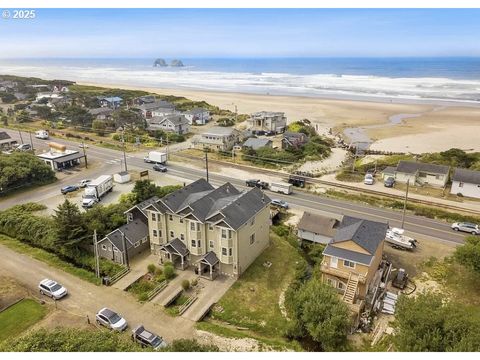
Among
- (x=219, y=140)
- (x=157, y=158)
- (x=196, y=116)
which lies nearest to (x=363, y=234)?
(x=157, y=158)

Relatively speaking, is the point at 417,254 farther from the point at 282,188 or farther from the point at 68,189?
the point at 68,189

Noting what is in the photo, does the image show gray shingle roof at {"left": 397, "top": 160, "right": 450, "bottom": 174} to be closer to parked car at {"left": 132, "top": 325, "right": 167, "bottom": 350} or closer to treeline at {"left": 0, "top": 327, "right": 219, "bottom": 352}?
parked car at {"left": 132, "top": 325, "right": 167, "bottom": 350}

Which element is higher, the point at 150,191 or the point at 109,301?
the point at 150,191

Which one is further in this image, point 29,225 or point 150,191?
point 150,191

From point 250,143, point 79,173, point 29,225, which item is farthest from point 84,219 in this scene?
point 250,143

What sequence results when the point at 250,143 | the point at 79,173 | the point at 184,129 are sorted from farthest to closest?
the point at 184,129
the point at 250,143
the point at 79,173

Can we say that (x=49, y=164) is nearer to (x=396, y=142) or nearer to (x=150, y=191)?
(x=150, y=191)

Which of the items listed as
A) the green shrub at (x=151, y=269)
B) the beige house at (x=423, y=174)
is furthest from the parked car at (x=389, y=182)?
the green shrub at (x=151, y=269)
